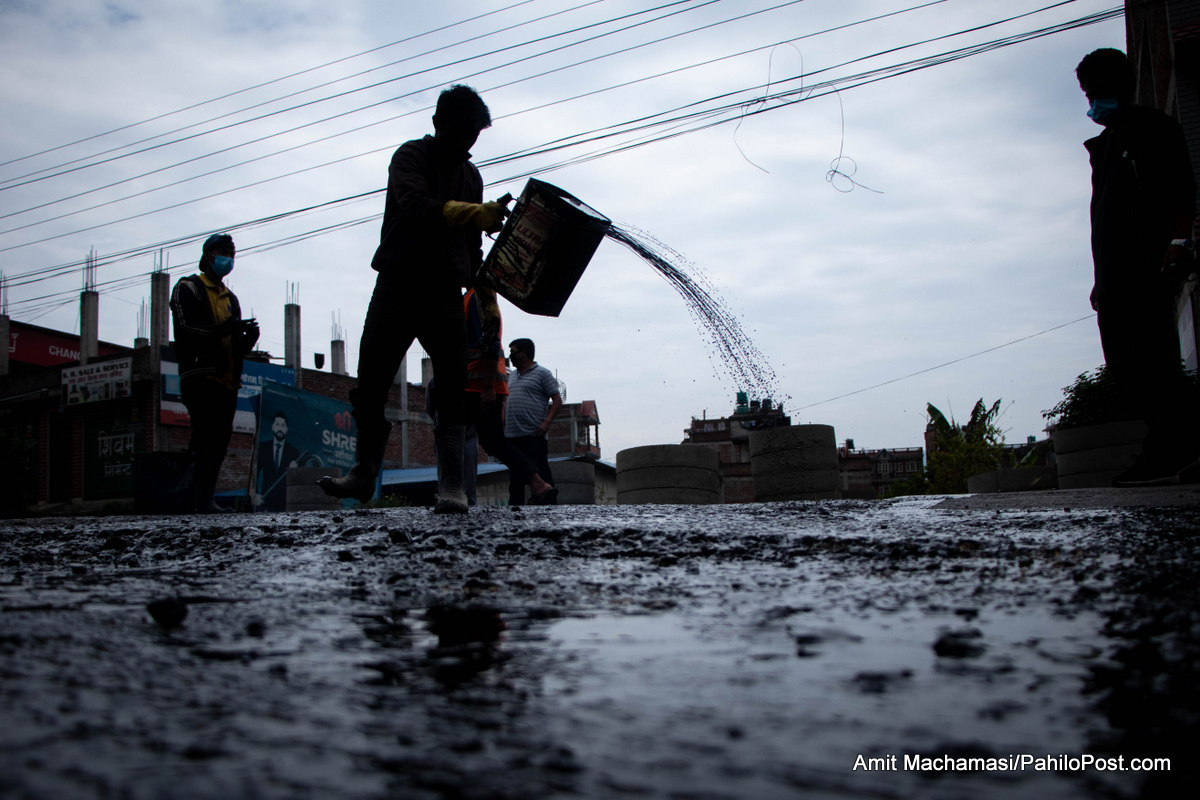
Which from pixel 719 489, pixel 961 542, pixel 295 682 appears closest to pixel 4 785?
pixel 295 682

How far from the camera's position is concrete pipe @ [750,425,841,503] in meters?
9.25

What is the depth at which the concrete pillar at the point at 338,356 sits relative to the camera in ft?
152

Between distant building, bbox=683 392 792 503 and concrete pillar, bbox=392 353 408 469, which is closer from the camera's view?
distant building, bbox=683 392 792 503

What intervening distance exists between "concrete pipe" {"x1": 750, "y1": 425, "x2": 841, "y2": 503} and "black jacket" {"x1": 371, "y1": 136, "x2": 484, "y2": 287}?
19.0ft

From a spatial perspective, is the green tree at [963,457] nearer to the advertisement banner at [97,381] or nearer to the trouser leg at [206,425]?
the trouser leg at [206,425]

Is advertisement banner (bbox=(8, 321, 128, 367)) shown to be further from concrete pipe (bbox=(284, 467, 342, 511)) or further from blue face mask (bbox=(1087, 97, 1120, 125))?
blue face mask (bbox=(1087, 97, 1120, 125))

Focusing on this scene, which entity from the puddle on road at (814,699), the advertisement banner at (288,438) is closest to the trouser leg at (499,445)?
the advertisement banner at (288,438)

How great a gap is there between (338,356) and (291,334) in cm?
724

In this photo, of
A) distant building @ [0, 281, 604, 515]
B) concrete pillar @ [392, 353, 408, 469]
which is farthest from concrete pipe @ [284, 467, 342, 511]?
concrete pillar @ [392, 353, 408, 469]

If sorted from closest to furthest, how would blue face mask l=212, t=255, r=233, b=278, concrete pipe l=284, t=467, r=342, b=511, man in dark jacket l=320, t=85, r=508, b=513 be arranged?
man in dark jacket l=320, t=85, r=508, b=513
blue face mask l=212, t=255, r=233, b=278
concrete pipe l=284, t=467, r=342, b=511

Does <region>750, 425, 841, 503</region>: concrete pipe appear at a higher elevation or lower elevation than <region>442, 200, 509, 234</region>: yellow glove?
lower

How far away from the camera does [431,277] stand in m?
4.11

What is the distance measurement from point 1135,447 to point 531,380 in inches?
Answer: 193

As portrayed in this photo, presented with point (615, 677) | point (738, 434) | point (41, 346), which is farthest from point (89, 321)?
point (615, 677)
